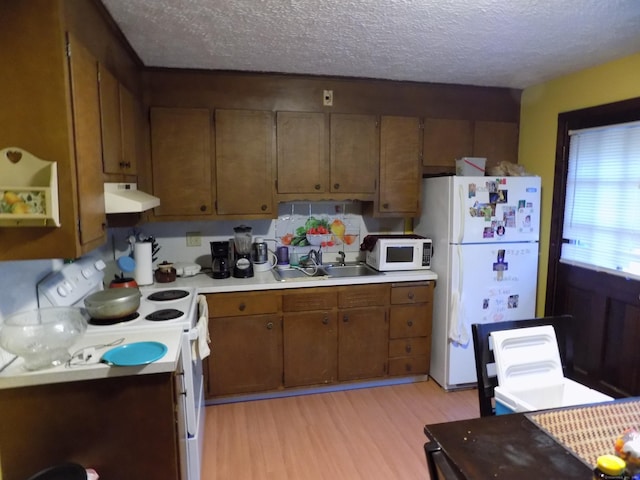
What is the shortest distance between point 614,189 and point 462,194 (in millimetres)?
951

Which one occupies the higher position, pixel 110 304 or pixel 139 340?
pixel 110 304

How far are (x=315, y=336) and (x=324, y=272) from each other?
507 millimetres

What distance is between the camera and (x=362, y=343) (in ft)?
10.2

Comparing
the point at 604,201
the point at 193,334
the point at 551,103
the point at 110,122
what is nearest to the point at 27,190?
the point at 110,122

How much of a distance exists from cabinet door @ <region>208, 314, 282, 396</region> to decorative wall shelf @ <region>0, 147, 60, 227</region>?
1.62 m

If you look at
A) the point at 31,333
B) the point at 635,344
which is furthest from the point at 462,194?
the point at 31,333

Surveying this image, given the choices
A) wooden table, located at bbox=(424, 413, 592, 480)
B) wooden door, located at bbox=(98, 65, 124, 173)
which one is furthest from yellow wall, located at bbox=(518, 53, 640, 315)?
wooden door, located at bbox=(98, 65, 124, 173)

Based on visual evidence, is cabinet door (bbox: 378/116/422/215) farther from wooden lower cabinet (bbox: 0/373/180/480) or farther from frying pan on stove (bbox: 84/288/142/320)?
wooden lower cabinet (bbox: 0/373/180/480)

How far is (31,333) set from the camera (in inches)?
57.1

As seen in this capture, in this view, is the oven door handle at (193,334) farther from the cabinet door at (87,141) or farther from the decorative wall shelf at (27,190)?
the decorative wall shelf at (27,190)

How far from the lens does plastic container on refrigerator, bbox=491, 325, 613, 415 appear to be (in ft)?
5.42

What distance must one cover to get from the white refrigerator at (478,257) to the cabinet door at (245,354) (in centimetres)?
128

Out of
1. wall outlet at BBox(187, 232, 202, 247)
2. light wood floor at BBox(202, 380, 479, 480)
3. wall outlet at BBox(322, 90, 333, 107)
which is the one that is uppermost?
wall outlet at BBox(322, 90, 333, 107)

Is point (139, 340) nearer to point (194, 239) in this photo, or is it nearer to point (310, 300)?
point (310, 300)
